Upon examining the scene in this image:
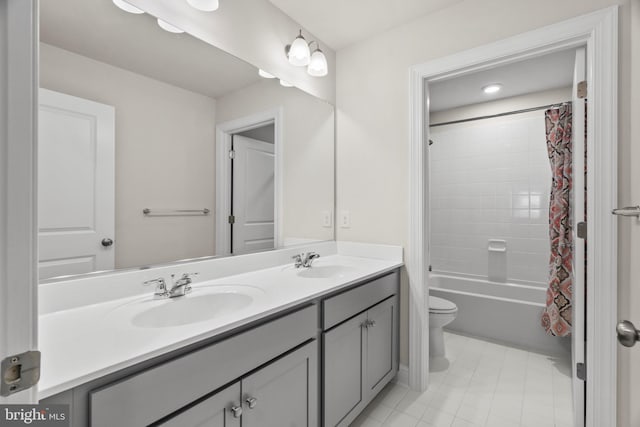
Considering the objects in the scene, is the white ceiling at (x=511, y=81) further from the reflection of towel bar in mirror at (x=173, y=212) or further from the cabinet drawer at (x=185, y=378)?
the cabinet drawer at (x=185, y=378)

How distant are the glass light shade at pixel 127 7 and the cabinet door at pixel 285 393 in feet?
4.72

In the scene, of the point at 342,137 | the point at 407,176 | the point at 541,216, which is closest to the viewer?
the point at 407,176

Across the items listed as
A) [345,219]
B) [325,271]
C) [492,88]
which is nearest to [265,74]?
[345,219]

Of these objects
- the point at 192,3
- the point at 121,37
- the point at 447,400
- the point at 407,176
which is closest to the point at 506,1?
the point at 407,176

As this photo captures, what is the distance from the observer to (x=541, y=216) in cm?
292

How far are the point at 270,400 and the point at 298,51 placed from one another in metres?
1.80

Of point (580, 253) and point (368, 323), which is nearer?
point (580, 253)

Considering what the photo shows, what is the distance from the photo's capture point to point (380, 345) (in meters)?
1.74

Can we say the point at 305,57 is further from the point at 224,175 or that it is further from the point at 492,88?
the point at 492,88

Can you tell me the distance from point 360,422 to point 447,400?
57cm

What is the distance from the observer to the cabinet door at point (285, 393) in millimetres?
987

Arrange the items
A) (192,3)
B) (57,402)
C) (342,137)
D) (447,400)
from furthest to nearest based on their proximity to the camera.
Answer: (342,137) → (447,400) → (192,3) → (57,402)

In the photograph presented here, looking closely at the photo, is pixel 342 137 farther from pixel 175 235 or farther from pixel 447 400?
pixel 447 400

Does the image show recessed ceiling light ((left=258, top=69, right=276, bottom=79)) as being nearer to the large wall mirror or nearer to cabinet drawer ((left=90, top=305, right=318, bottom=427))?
the large wall mirror
